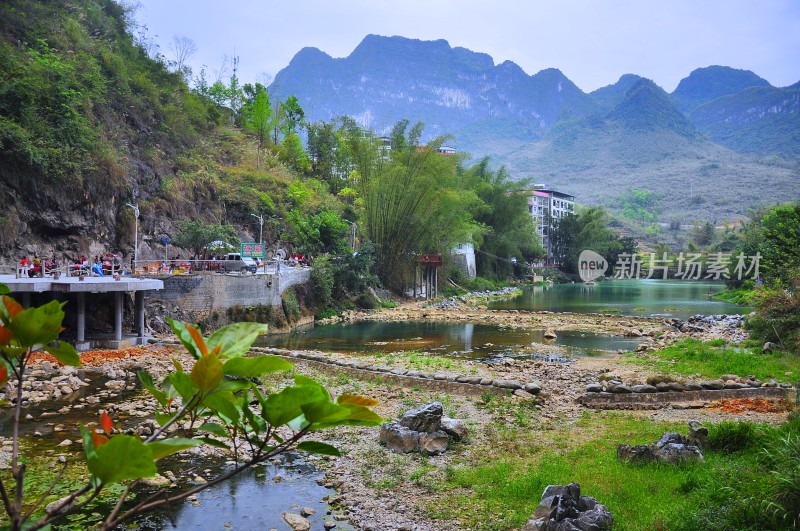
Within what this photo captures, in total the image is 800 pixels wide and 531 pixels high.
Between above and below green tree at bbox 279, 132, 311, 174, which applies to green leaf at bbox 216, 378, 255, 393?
below

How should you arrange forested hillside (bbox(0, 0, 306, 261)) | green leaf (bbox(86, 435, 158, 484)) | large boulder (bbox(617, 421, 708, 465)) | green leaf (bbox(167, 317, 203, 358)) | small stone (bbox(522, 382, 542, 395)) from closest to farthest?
green leaf (bbox(86, 435, 158, 484)), green leaf (bbox(167, 317, 203, 358)), large boulder (bbox(617, 421, 708, 465)), small stone (bbox(522, 382, 542, 395)), forested hillside (bbox(0, 0, 306, 261))

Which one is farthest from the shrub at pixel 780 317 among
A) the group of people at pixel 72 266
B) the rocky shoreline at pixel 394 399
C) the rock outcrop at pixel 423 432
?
the group of people at pixel 72 266

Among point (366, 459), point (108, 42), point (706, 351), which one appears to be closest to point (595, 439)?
point (366, 459)

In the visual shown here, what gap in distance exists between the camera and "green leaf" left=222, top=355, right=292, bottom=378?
1.39m

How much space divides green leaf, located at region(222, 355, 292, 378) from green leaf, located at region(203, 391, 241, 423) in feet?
0.46

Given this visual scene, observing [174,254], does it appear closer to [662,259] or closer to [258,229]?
[258,229]

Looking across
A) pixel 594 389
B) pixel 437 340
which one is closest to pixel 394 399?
pixel 594 389

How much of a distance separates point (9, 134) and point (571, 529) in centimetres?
2002

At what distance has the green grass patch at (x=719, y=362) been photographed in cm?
1227

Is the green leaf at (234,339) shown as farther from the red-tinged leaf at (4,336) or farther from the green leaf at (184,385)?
the red-tinged leaf at (4,336)

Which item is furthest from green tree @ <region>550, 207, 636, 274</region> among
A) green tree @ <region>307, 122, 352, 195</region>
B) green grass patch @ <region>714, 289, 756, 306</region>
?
green tree @ <region>307, 122, 352, 195</region>

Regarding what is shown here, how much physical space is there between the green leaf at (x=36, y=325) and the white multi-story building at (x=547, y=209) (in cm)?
6190

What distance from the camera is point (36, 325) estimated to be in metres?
1.49

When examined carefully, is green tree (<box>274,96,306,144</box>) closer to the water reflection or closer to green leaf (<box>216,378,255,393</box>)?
the water reflection
